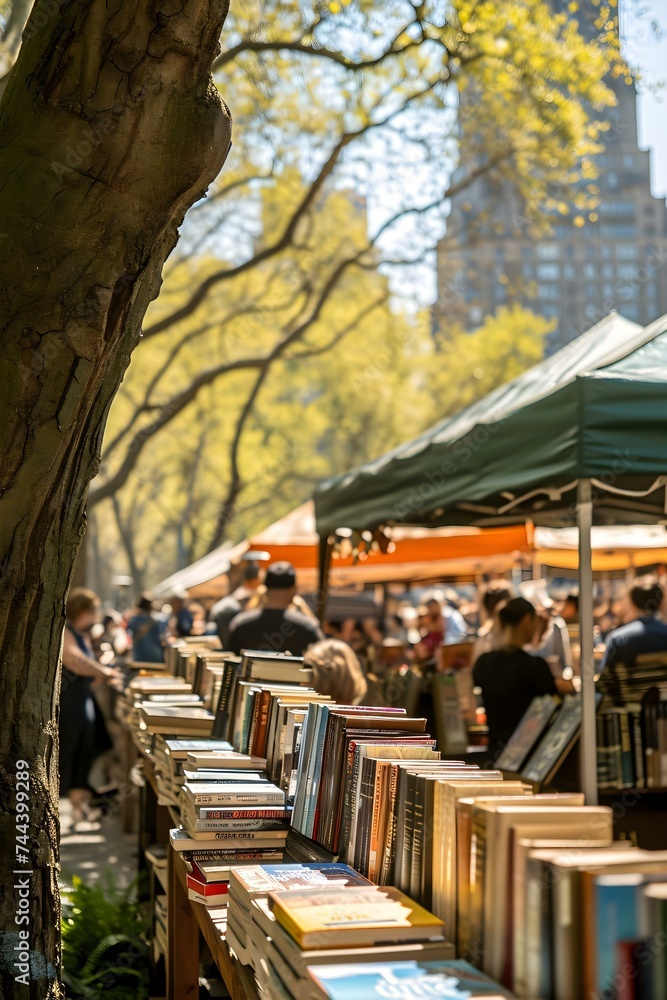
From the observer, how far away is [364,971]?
5.76ft

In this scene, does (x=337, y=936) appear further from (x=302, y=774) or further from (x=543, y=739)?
(x=543, y=739)

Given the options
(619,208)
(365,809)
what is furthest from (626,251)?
(365,809)

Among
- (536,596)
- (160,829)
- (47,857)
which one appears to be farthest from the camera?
(536,596)

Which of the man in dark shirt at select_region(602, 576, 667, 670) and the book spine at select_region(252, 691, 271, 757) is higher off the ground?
the man in dark shirt at select_region(602, 576, 667, 670)

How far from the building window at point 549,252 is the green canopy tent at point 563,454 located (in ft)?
374

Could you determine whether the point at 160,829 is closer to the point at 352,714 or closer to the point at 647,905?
the point at 352,714

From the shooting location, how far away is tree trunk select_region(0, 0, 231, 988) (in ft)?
8.74

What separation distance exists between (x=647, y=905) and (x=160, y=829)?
13.5ft

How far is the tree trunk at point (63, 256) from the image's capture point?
266 cm

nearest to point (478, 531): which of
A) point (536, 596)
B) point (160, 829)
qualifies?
point (536, 596)

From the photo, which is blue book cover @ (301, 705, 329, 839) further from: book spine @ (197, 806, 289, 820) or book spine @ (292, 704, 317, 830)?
book spine @ (197, 806, 289, 820)

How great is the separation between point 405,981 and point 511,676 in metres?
4.25

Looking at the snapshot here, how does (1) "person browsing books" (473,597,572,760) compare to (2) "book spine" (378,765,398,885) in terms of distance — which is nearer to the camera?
(2) "book spine" (378,765,398,885)

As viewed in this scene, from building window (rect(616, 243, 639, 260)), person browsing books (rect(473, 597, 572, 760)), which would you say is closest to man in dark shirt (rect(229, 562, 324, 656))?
person browsing books (rect(473, 597, 572, 760))
